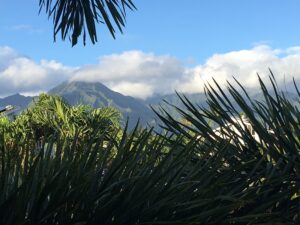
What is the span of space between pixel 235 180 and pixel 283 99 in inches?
32.9

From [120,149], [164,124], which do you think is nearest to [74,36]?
[164,124]

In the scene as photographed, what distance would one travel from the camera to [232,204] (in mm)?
1817

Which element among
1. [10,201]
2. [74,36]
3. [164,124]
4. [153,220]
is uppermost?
[74,36]

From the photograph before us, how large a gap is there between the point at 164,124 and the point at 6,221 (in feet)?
3.85

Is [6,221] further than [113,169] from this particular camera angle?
No

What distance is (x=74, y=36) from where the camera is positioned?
6.69 m

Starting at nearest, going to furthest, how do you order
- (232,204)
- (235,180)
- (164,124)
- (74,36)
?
(232,204) < (235,180) < (164,124) < (74,36)

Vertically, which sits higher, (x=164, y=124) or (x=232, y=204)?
(x=164, y=124)

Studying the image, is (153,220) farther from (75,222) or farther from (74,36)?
(74,36)

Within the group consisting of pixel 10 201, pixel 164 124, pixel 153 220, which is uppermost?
pixel 164 124

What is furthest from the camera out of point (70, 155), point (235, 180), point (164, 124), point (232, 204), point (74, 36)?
point (74, 36)

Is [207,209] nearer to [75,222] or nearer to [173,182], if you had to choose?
[173,182]

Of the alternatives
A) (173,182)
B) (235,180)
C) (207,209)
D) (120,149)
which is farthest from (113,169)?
(235,180)

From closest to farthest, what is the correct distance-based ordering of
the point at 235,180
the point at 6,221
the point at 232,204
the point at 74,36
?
the point at 6,221 → the point at 232,204 → the point at 235,180 → the point at 74,36
